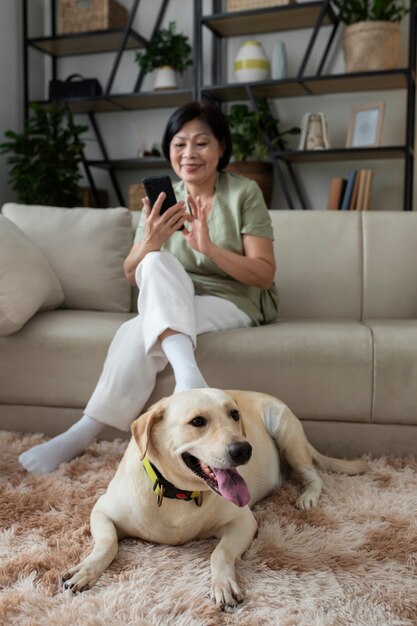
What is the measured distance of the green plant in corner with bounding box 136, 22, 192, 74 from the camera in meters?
4.00

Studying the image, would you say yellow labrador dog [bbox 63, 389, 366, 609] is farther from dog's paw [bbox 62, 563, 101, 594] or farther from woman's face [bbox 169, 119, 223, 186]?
woman's face [bbox 169, 119, 223, 186]

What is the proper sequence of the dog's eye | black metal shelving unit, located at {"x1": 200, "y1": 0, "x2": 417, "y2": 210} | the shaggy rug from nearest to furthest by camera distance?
the shaggy rug → the dog's eye → black metal shelving unit, located at {"x1": 200, "y1": 0, "x2": 417, "y2": 210}

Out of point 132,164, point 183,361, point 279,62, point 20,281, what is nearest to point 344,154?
point 279,62

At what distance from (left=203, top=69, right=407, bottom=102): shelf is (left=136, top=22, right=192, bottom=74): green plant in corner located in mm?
296

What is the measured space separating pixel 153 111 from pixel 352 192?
1526mm

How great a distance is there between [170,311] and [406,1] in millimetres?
2881

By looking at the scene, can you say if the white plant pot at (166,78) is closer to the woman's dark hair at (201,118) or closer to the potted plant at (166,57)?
the potted plant at (166,57)

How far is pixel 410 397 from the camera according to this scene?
187 centimetres

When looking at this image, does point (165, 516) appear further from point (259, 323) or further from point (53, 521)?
point (259, 323)

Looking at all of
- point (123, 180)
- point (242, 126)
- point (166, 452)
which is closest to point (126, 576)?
point (166, 452)

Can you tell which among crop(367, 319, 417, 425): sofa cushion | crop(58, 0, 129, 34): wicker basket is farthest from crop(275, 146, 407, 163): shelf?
crop(367, 319, 417, 425): sofa cushion

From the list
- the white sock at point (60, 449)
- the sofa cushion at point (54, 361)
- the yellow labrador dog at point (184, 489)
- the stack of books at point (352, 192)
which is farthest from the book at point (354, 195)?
the yellow labrador dog at point (184, 489)

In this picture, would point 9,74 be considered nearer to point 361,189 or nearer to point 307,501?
point 361,189

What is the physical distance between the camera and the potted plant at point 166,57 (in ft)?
13.1
